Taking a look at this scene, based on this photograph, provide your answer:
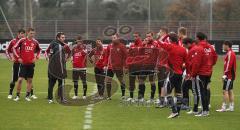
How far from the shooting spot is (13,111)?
16.5 m

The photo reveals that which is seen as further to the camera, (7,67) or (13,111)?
(7,67)

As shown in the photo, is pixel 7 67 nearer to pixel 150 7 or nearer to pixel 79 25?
pixel 79 25

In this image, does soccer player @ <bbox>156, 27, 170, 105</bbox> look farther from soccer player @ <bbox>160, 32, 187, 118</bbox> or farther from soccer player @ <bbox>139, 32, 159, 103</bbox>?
soccer player @ <bbox>160, 32, 187, 118</bbox>

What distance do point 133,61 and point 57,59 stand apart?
237cm

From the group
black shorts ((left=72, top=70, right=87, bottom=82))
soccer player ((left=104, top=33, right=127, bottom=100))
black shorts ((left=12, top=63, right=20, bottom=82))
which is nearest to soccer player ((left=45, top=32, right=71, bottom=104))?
black shorts ((left=72, top=70, right=87, bottom=82))

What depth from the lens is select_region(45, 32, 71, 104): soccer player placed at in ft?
62.6

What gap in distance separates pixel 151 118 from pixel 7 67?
2148 centimetres

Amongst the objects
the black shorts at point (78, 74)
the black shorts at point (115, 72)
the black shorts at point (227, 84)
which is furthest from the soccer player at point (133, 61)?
the black shorts at point (227, 84)

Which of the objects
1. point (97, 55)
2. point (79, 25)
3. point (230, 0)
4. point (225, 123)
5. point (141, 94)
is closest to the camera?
point (225, 123)

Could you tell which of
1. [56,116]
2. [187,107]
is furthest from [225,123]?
[56,116]

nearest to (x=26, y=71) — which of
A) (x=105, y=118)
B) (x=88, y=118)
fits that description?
(x=88, y=118)

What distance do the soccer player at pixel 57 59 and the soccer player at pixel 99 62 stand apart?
1.10 m

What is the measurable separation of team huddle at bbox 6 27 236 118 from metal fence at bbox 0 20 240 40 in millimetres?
25478

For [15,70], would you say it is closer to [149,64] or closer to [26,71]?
[26,71]
